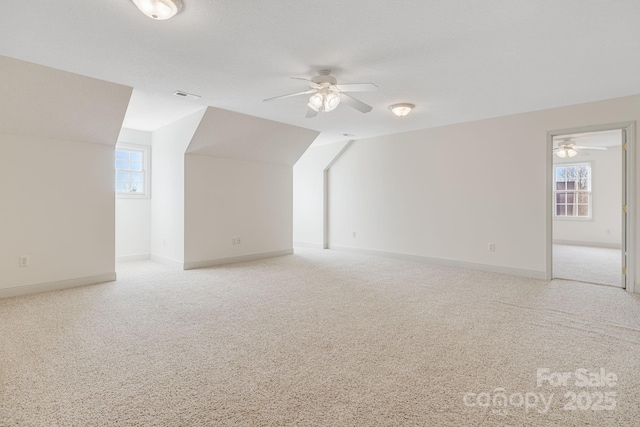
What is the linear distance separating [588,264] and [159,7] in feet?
23.6

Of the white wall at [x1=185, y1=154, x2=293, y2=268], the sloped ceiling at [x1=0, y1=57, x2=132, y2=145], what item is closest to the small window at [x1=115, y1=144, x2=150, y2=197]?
the white wall at [x1=185, y1=154, x2=293, y2=268]

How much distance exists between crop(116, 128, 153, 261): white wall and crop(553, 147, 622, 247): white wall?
10053 mm

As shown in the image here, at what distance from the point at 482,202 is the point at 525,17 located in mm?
3345

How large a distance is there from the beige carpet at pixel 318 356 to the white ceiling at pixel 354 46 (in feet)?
8.09

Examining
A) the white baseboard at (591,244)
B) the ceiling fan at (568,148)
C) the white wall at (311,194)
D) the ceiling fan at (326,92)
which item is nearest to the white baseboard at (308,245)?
the white wall at (311,194)

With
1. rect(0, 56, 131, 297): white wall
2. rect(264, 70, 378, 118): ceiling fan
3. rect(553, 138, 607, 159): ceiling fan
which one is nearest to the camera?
rect(264, 70, 378, 118): ceiling fan

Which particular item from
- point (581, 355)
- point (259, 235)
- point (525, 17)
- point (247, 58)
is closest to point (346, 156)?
point (259, 235)

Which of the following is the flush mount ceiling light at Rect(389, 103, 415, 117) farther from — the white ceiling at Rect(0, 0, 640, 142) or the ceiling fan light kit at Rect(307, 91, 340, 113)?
the ceiling fan light kit at Rect(307, 91, 340, 113)

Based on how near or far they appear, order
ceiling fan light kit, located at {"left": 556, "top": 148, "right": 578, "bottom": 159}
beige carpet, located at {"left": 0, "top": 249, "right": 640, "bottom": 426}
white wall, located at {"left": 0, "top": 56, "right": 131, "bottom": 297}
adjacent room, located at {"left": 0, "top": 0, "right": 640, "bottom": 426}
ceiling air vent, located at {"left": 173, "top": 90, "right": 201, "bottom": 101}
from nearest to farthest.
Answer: beige carpet, located at {"left": 0, "top": 249, "right": 640, "bottom": 426}
adjacent room, located at {"left": 0, "top": 0, "right": 640, "bottom": 426}
white wall, located at {"left": 0, "top": 56, "right": 131, "bottom": 297}
ceiling air vent, located at {"left": 173, "top": 90, "right": 201, "bottom": 101}
ceiling fan light kit, located at {"left": 556, "top": 148, "right": 578, "bottom": 159}

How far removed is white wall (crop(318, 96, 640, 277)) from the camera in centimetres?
464

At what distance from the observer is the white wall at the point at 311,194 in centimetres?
753

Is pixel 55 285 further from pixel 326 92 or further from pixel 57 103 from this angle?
pixel 326 92

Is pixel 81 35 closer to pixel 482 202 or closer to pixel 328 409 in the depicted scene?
pixel 328 409

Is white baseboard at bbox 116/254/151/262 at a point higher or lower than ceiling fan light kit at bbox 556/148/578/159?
lower
